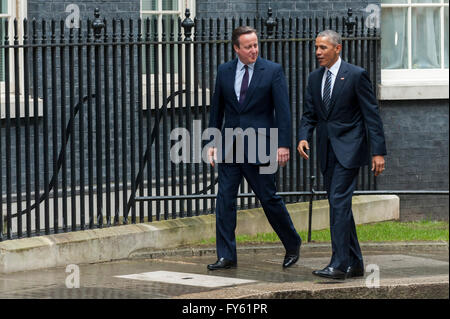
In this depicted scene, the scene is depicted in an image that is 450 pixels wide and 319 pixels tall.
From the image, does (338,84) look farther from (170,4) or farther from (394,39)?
(394,39)

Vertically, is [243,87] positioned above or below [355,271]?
above

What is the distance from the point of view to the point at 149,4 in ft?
42.2

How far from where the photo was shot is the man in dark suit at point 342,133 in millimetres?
8891

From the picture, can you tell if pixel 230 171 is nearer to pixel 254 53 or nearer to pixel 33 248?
pixel 254 53

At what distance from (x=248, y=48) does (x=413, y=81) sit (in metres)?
5.07

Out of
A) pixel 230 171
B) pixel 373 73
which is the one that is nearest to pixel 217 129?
pixel 230 171

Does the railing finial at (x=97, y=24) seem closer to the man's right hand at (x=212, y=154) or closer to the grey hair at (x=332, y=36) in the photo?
the man's right hand at (x=212, y=154)

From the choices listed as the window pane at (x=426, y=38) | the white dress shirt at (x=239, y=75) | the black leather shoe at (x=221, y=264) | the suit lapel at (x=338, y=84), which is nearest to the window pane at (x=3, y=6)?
the white dress shirt at (x=239, y=75)

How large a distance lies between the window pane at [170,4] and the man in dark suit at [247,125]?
3710 millimetres

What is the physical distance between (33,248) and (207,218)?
2.07 meters

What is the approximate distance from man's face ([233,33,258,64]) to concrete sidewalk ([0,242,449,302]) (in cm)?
162

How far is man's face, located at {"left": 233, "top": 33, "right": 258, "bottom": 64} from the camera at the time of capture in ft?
30.2

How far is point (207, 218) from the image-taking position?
11.2 metres

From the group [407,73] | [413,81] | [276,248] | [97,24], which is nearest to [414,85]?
[413,81]
